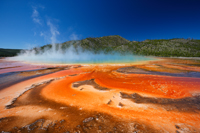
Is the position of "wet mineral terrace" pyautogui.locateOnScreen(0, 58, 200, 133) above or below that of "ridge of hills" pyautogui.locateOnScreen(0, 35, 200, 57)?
below

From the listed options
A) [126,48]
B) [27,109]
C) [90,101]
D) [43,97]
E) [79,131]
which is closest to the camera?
[79,131]

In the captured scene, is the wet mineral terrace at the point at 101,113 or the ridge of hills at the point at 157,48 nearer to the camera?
the wet mineral terrace at the point at 101,113

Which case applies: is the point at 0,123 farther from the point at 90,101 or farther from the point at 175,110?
the point at 175,110

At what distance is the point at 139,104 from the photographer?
4.22 m

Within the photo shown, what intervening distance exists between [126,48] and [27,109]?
102182 millimetres

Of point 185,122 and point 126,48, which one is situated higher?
point 126,48

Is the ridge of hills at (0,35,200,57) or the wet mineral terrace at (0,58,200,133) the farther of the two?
the ridge of hills at (0,35,200,57)

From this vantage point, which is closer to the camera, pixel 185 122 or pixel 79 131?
pixel 79 131

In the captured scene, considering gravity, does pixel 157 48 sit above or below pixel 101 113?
above

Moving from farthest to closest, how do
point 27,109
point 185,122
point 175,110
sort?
point 27,109 → point 175,110 → point 185,122

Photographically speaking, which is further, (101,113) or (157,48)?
(157,48)

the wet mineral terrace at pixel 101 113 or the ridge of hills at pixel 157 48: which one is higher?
the ridge of hills at pixel 157 48

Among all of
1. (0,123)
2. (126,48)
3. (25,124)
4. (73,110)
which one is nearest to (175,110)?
(73,110)

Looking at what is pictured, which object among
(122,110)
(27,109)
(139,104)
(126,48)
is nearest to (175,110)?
(139,104)
